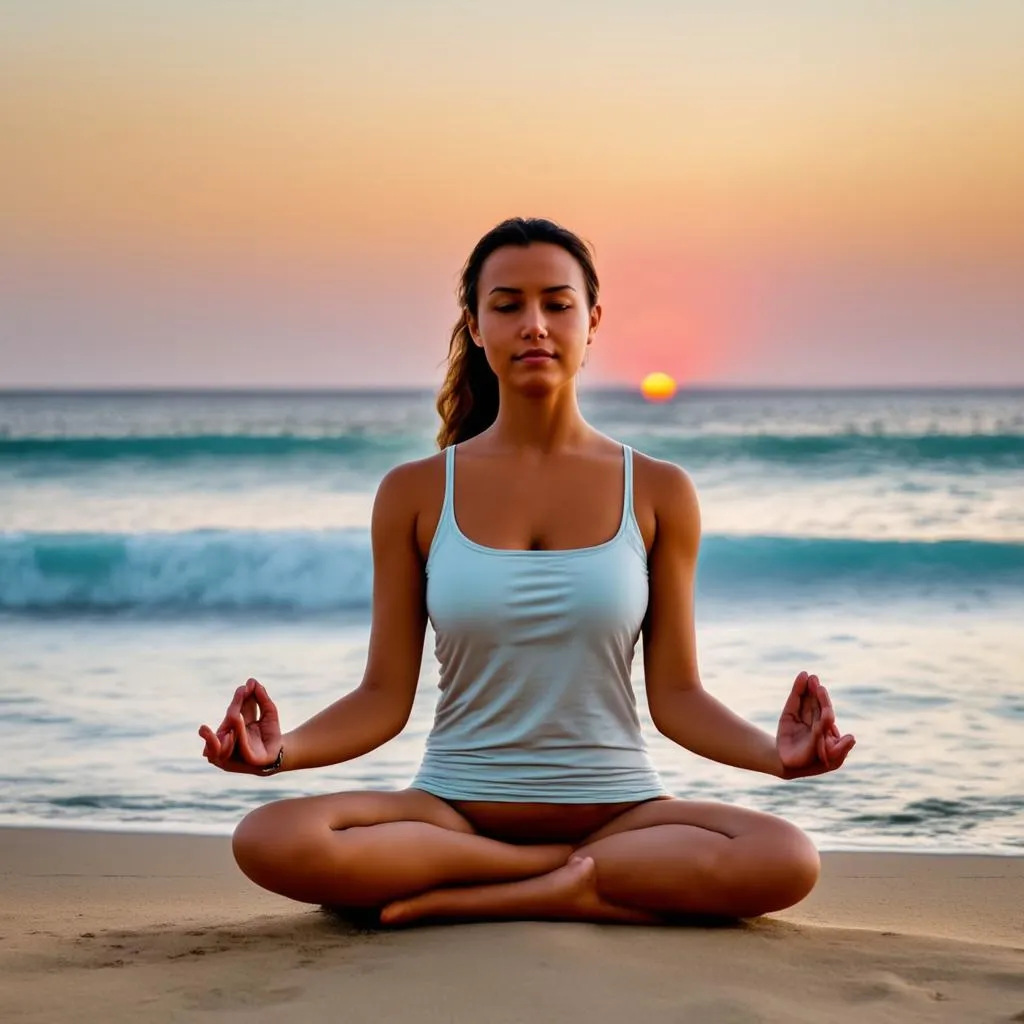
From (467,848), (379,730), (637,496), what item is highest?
(637,496)

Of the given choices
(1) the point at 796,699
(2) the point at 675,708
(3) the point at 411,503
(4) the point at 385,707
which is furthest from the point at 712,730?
(3) the point at 411,503

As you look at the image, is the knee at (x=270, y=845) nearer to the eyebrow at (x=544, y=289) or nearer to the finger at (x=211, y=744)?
the finger at (x=211, y=744)

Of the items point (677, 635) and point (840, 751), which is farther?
point (677, 635)

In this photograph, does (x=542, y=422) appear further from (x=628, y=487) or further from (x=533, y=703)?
(x=533, y=703)

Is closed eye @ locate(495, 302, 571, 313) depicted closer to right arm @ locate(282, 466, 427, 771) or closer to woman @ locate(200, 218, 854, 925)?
woman @ locate(200, 218, 854, 925)

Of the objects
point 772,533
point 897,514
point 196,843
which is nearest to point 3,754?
point 196,843

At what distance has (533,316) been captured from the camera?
393 cm

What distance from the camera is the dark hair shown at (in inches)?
160

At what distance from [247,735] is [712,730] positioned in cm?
119

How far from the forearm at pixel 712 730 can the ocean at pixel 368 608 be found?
1.52 metres

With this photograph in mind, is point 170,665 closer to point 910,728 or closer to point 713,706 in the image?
point 910,728

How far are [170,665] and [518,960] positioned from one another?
617 centimetres

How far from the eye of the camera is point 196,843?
16.7 ft

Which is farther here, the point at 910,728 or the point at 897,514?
the point at 897,514
